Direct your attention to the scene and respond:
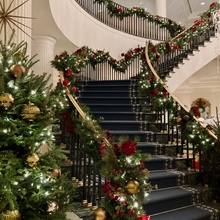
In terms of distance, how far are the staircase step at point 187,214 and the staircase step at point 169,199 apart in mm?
62

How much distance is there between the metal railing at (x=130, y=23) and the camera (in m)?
10.5

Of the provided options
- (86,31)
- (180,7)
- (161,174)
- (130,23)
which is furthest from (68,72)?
(180,7)

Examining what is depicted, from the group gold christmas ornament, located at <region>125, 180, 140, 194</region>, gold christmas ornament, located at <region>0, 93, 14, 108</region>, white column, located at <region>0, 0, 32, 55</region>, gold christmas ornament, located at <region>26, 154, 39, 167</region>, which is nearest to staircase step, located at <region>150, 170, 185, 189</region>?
gold christmas ornament, located at <region>125, 180, 140, 194</region>

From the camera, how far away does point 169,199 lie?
330cm

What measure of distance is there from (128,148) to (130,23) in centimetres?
1030

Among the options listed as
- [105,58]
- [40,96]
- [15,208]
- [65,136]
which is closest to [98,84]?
[105,58]

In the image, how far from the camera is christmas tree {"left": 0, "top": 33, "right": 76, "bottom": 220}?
1.86 meters

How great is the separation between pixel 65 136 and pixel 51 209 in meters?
1.79

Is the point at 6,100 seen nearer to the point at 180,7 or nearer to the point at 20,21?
the point at 20,21

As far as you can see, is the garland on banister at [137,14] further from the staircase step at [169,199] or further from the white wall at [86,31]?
the staircase step at [169,199]

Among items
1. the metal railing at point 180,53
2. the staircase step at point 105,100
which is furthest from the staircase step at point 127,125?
the metal railing at point 180,53

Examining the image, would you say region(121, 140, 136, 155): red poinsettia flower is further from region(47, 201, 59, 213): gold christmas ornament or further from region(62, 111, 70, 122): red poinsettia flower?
region(62, 111, 70, 122): red poinsettia flower

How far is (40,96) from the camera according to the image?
2.11 meters

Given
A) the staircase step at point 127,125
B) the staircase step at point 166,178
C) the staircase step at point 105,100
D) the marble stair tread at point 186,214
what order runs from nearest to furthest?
1. the marble stair tread at point 186,214
2. the staircase step at point 166,178
3. the staircase step at point 127,125
4. the staircase step at point 105,100
